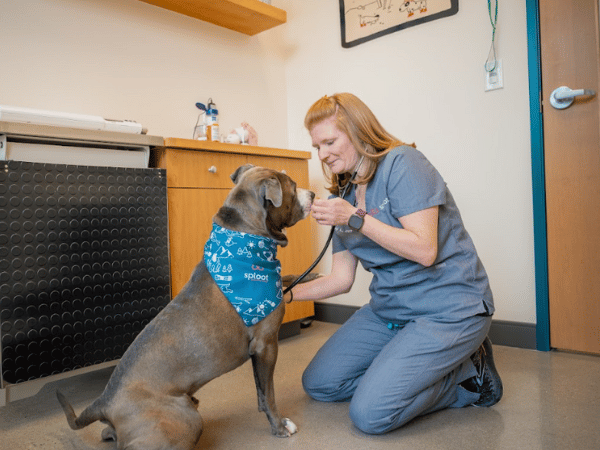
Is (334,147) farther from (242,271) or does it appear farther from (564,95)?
(564,95)

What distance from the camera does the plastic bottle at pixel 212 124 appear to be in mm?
2771

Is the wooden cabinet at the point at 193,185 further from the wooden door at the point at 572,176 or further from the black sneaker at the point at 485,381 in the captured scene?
the wooden door at the point at 572,176

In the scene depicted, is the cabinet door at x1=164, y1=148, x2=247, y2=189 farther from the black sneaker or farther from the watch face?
the black sneaker

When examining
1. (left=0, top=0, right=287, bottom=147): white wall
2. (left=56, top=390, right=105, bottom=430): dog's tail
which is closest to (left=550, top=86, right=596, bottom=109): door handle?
(left=0, top=0, right=287, bottom=147): white wall

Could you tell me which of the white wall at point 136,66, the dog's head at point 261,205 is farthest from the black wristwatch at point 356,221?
the white wall at point 136,66

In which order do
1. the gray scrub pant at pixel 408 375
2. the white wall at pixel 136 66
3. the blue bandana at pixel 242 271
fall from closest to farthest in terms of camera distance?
the blue bandana at pixel 242 271 < the gray scrub pant at pixel 408 375 < the white wall at pixel 136 66

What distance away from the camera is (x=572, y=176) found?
2.24 m

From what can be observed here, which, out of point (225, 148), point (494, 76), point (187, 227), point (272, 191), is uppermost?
point (494, 76)

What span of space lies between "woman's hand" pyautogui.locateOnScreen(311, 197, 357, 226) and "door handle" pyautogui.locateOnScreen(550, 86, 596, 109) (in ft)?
4.41

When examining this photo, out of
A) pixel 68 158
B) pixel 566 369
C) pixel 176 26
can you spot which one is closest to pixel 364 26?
pixel 176 26

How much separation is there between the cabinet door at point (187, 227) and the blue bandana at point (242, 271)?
740mm

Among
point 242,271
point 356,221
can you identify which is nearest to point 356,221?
point 356,221

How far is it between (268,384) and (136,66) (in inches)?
77.9

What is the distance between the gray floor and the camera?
1.47 meters
